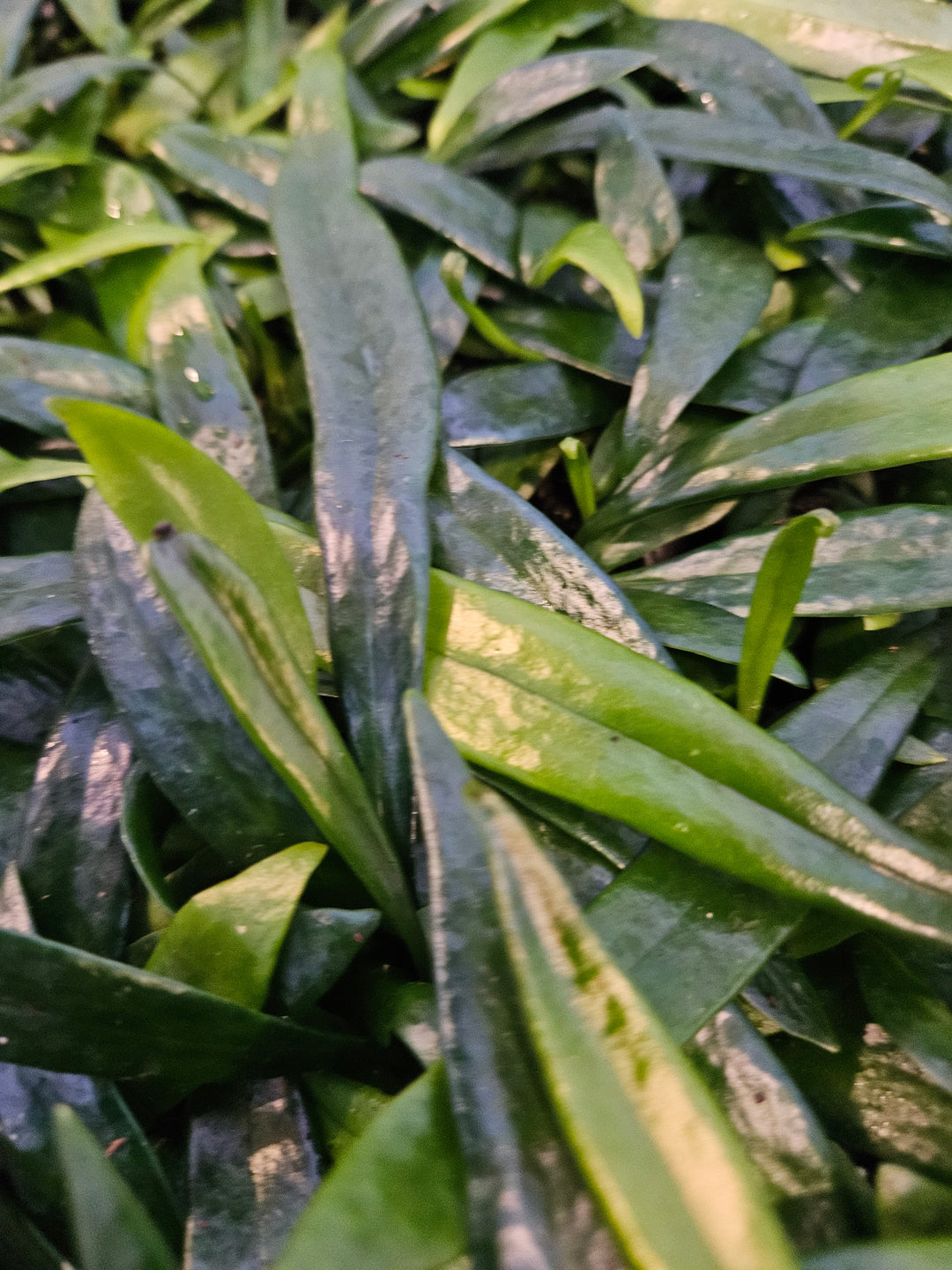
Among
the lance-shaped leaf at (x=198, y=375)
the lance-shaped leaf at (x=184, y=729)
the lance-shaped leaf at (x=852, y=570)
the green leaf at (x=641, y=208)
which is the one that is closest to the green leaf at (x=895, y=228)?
the green leaf at (x=641, y=208)

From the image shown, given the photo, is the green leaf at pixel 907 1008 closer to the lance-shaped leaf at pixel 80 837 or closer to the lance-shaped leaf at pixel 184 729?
the lance-shaped leaf at pixel 184 729

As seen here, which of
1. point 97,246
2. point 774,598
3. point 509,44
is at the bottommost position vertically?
point 774,598

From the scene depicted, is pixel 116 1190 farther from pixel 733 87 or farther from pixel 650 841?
pixel 733 87

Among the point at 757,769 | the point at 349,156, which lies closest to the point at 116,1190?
the point at 757,769

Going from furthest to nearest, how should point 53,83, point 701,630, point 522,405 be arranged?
point 53,83, point 522,405, point 701,630

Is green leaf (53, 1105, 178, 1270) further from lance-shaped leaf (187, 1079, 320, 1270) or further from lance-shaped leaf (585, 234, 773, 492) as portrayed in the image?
lance-shaped leaf (585, 234, 773, 492)

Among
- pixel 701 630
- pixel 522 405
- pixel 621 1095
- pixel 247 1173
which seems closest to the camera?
pixel 621 1095

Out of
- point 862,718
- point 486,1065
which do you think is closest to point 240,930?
point 486,1065

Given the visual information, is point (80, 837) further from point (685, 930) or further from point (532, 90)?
point (532, 90)
